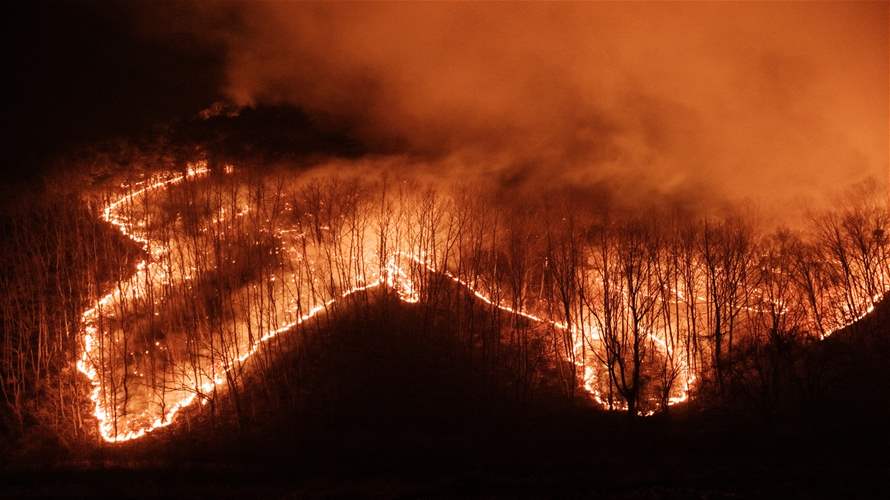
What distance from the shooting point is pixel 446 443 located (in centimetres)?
2306

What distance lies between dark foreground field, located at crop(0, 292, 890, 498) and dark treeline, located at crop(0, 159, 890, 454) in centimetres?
109

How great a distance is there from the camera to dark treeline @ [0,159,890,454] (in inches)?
1109

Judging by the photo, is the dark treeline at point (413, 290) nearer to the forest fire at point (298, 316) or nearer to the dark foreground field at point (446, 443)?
the forest fire at point (298, 316)

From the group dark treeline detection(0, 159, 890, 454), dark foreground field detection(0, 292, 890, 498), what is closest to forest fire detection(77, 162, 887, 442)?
dark treeline detection(0, 159, 890, 454)

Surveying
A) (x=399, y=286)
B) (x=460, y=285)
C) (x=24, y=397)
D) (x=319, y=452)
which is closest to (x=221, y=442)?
(x=319, y=452)

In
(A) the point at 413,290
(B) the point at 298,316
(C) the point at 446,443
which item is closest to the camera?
(C) the point at 446,443

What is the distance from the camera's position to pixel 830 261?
35812mm

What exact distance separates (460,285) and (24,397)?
70.8 ft

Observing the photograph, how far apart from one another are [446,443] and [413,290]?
1273 centimetres

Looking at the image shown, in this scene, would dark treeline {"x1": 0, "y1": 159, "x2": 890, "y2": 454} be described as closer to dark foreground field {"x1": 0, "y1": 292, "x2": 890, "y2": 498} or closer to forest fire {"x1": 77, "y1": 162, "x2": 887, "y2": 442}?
forest fire {"x1": 77, "y1": 162, "x2": 887, "y2": 442}

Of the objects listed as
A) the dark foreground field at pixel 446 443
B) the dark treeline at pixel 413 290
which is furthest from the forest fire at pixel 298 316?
the dark foreground field at pixel 446 443

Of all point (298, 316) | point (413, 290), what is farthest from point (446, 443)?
point (413, 290)

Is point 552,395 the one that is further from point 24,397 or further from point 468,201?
point 24,397

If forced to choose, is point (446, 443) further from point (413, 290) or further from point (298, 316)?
point (413, 290)
